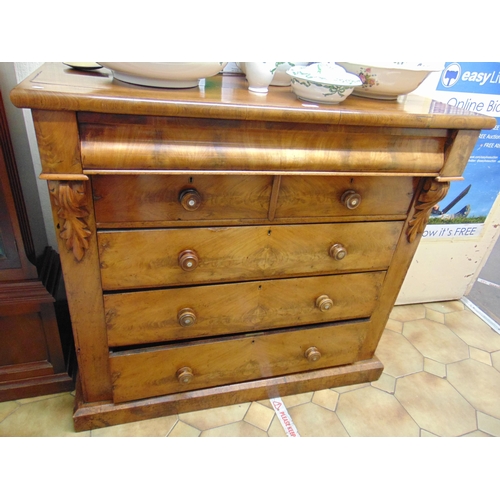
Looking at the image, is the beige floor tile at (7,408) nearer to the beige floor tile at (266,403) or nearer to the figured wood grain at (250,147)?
the beige floor tile at (266,403)

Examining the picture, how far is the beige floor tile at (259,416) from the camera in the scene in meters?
1.31

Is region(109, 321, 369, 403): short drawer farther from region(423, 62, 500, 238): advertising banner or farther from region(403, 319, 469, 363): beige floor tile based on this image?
region(423, 62, 500, 238): advertising banner

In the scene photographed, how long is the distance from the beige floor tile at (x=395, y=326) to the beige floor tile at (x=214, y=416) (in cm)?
89

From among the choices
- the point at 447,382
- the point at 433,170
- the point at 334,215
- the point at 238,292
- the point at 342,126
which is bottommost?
the point at 447,382

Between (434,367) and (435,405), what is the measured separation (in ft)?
0.72

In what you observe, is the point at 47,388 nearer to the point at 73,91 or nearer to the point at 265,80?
the point at 73,91

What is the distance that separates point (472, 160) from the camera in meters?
1.64

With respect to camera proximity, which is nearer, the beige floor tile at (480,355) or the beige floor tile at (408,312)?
the beige floor tile at (480,355)

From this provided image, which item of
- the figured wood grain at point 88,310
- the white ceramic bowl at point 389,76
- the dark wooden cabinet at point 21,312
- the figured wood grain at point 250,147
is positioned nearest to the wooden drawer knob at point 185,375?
the figured wood grain at point 88,310

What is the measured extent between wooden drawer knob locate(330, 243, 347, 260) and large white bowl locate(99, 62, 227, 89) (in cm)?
60

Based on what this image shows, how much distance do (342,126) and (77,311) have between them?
87 cm

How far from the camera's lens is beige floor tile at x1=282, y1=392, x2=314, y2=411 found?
4.58 ft

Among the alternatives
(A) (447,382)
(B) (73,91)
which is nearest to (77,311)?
(B) (73,91)

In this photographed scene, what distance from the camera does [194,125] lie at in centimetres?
84
